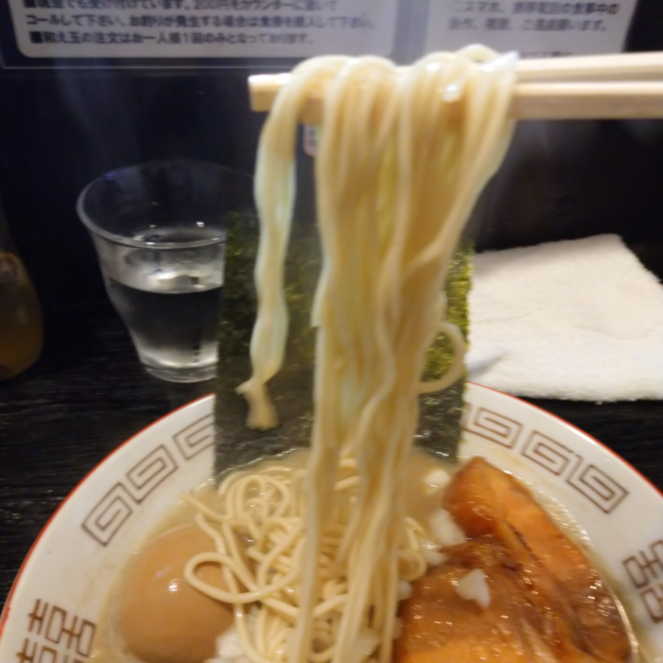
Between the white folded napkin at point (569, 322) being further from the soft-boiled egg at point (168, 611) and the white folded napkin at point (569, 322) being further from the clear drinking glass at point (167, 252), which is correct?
the soft-boiled egg at point (168, 611)

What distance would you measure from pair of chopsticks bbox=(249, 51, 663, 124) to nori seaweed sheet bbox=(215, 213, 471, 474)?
1.66 feet

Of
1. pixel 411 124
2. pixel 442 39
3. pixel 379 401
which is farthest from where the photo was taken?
pixel 442 39

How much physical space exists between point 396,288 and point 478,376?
0.92 m

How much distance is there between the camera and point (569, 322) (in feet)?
5.86

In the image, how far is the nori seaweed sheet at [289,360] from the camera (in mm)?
1236

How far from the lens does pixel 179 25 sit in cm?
143

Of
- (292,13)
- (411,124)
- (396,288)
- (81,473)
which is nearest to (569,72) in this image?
(411,124)

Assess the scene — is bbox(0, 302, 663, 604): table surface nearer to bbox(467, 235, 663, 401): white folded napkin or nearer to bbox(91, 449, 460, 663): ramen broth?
bbox(467, 235, 663, 401): white folded napkin

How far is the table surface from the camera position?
1338 millimetres

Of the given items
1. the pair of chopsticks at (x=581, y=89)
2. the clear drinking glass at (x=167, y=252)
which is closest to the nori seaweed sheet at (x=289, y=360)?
the clear drinking glass at (x=167, y=252)

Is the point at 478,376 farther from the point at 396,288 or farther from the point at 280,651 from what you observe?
the point at 396,288

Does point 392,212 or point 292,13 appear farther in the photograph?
point 292,13

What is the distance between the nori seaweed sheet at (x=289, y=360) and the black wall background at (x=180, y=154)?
406 mm

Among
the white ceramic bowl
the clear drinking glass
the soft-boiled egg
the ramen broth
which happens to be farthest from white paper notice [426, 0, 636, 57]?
the soft-boiled egg
